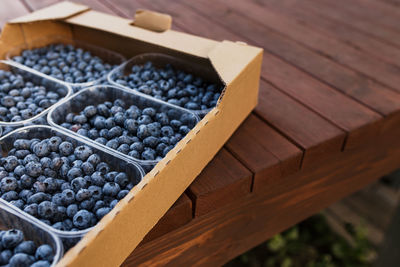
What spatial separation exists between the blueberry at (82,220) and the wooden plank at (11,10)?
1314 millimetres

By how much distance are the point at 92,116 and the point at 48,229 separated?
0.43 meters

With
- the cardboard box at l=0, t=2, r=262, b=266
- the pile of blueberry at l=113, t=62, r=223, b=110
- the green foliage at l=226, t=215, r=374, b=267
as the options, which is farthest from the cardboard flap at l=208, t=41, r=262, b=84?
the green foliage at l=226, t=215, r=374, b=267

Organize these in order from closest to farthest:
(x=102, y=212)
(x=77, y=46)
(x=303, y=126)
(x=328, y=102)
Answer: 1. (x=102, y=212)
2. (x=303, y=126)
3. (x=328, y=102)
4. (x=77, y=46)

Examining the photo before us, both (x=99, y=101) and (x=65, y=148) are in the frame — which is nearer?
(x=65, y=148)

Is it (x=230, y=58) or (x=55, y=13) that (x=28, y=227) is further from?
(x=55, y=13)

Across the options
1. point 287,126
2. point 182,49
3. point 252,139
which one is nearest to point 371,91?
point 287,126

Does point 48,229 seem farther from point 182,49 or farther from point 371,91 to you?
point 371,91

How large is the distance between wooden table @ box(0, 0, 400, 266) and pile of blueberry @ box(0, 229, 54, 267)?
Answer: 252 millimetres

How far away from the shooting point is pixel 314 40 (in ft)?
5.73

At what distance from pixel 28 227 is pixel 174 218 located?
333 mm

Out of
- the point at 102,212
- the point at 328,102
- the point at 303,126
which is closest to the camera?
the point at 102,212

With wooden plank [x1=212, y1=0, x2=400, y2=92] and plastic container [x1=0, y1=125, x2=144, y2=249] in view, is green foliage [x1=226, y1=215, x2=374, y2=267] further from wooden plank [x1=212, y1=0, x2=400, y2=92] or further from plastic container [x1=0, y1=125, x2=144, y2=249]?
plastic container [x1=0, y1=125, x2=144, y2=249]

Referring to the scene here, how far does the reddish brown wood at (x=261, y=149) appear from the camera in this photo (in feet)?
3.52

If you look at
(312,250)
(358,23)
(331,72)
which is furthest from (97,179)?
(312,250)
